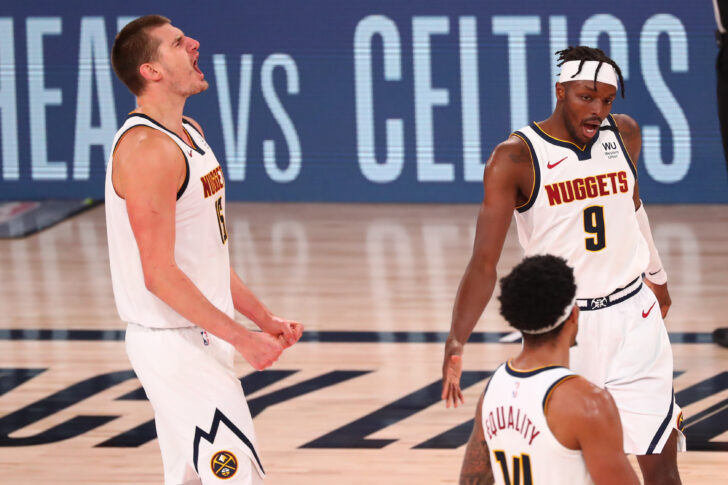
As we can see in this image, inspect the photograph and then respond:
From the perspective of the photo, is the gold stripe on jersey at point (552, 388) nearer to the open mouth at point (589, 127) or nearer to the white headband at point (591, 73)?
the open mouth at point (589, 127)

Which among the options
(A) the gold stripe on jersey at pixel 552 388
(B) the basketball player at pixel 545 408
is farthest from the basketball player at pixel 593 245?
(A) the gold stripe on jersey at pixel 552 388

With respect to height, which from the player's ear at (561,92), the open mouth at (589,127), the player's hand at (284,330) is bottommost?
the player's hand at (284,330)

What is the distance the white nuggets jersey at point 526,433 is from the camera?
2752 mm

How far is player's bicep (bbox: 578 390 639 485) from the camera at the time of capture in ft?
8.82

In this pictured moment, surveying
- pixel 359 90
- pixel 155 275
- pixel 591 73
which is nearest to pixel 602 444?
pixel 155 275

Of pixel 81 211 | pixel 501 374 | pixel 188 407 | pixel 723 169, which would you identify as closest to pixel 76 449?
pixel 188 407

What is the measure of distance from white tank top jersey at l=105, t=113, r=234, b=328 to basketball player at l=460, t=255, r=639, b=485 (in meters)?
0.95

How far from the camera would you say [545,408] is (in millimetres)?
2746

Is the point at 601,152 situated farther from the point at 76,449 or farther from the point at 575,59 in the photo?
the point at 76,449

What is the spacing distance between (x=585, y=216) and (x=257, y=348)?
1.15 meters

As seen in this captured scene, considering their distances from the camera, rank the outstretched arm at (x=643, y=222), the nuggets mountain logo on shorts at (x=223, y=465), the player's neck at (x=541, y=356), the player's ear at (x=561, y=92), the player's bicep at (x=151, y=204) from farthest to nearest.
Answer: the outstretched arm at (x=643, y=222)
the player's ear at (x=561, y=92)
the nuggets mountain logo on shorts at (x=223, y=465)
the player's bicep at (x=151, y=204)
the player's neck at (x=541, y=356)

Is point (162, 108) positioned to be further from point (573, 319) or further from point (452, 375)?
point (573, 319)

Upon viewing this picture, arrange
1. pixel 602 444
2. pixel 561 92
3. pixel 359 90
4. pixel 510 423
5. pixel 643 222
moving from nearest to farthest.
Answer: pixel 602 444 → pixel 510 423 → pixel 561 92 → pixel 643 222 → pixel 359 90

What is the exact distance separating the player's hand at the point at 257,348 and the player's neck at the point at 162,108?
0.61 metres
